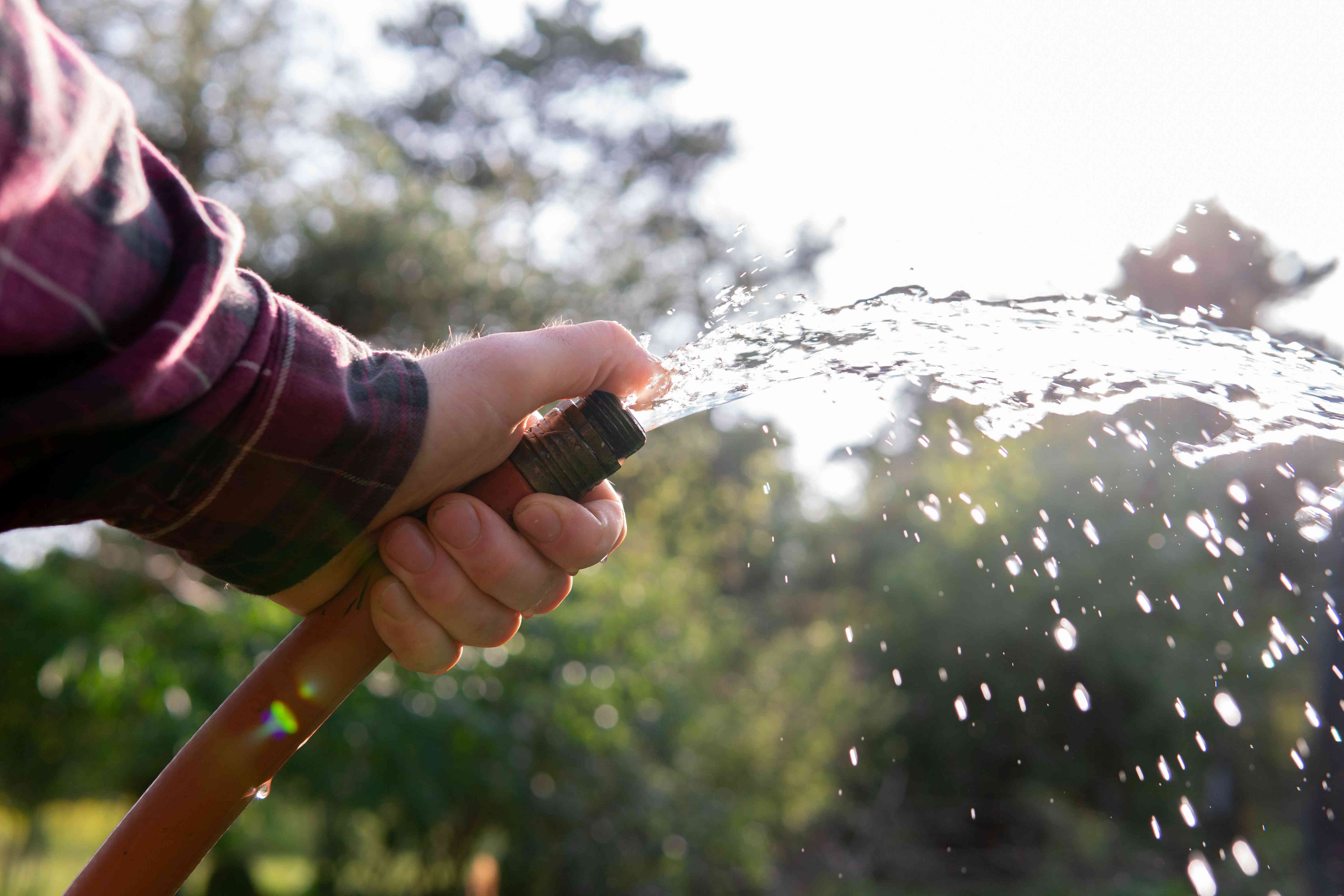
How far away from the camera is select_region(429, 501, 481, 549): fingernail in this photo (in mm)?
1118

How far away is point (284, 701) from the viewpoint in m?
0.94

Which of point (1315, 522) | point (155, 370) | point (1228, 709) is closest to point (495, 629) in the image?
point (155, 370)

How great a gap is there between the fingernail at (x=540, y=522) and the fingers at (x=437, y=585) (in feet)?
0.33

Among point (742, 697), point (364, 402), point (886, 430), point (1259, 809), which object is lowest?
point (1259, 809)

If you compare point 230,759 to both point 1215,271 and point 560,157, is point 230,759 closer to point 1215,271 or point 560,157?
point 1215,271

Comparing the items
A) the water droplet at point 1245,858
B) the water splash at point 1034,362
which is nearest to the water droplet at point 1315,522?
the water splash at point 1034,362

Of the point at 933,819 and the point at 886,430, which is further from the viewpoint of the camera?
→ the point at 933,819

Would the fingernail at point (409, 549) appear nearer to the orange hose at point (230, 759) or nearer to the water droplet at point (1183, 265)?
the orange hose at point (230, 759)

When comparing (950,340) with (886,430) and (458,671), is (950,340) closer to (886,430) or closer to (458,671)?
(886,430)

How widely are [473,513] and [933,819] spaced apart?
943 centimetres

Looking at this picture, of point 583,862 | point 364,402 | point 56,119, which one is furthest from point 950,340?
point 583,862

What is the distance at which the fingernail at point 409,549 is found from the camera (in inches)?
43.2

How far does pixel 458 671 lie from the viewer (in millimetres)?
4023

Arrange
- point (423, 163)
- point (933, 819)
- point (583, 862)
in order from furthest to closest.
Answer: point (423, 163) → point (933, 819) → point (583, 862)
